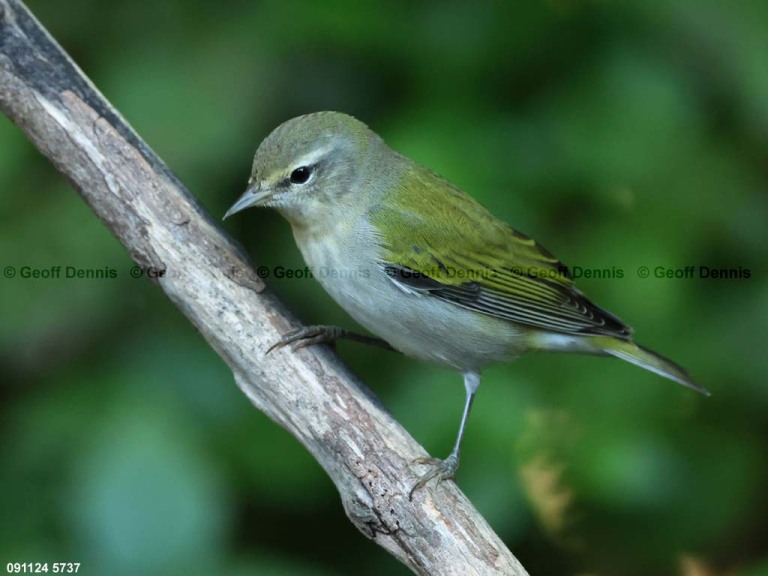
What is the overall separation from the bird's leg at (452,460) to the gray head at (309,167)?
36.7 inches

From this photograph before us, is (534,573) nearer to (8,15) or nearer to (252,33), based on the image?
(252,33)

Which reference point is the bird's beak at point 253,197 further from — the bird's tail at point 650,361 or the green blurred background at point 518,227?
the bird's tail at point 650,361

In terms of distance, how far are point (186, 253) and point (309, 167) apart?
0.65 m

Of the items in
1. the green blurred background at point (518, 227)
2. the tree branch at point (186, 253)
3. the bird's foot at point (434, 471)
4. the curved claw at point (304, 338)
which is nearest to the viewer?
the bird's foot at point (434, 471)

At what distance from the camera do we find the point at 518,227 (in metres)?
3.94

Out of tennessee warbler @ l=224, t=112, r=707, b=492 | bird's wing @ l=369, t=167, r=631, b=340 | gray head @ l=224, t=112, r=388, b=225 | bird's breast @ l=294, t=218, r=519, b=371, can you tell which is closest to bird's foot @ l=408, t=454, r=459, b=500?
tennessee warbler @ l=224, t=112, r=707, b=492

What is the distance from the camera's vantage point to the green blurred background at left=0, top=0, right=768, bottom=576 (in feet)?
12.0

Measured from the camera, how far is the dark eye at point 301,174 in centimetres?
356

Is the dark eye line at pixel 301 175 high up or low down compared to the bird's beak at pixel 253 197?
up

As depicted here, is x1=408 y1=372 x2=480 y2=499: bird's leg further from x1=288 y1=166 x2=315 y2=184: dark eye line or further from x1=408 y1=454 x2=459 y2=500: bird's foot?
x1=288 y1=166 x2=315 y2=184: dark eye line

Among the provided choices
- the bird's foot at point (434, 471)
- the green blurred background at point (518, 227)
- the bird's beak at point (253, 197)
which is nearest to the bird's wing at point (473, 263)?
the green blurred background at point (518, 227)

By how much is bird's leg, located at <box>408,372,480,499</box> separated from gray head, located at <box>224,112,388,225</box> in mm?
933

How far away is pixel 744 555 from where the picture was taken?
4.12 m

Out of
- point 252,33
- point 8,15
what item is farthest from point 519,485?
point 8,15
